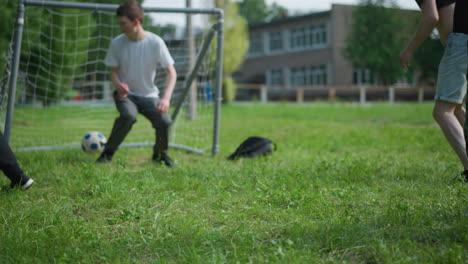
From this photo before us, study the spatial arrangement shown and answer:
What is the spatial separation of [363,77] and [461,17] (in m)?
29.0

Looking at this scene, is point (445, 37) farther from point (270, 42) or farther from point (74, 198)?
point (270, 42)

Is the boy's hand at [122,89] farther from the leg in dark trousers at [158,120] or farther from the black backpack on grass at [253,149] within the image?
the black backpack on grass at [253,149]

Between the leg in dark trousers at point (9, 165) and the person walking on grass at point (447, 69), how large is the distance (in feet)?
9.91

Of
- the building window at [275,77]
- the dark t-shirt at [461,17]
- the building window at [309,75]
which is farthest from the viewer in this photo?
the building window at [275,77]

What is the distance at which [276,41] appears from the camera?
3694 centimetres

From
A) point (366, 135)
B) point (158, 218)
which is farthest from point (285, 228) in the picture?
point (366, 135)

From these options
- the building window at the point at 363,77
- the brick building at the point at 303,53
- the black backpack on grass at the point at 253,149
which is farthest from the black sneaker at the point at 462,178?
the brick building at the point at 303,53

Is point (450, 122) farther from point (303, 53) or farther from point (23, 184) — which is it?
point (303, 53)

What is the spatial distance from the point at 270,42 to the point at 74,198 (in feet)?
115

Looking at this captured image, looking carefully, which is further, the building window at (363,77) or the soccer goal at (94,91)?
the building window at (363,77)

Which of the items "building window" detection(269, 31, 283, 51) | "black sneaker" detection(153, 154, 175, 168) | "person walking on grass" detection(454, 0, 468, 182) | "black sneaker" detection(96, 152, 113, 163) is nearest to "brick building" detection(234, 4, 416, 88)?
"building window" detection(269, 31, 283, 51)

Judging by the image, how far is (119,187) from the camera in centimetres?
357

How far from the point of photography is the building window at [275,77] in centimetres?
3750

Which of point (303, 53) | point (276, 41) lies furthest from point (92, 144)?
point (276, 41)
